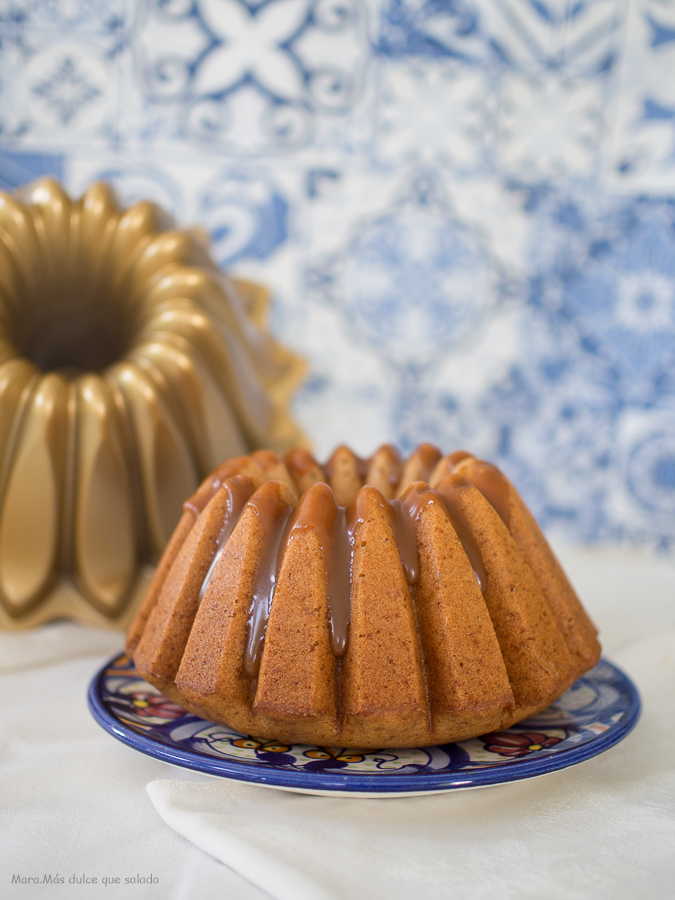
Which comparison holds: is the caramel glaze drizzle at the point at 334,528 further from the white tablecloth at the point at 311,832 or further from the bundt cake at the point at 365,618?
the white tablecloth at the point at 311,832

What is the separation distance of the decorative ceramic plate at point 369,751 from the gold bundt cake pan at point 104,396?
0.25 m

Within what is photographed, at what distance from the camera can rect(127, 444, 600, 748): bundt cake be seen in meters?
0.54

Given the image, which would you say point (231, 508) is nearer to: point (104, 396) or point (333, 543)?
point (333, 543)

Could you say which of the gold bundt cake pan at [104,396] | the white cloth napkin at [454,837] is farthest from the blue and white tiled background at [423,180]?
the white cloth napkin at [454,837]

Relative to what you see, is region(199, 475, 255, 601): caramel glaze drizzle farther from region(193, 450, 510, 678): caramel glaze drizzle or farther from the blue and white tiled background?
the blue and white tiled background

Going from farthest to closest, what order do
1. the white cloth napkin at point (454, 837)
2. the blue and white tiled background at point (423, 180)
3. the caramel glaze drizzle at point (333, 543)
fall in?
1. the blue and white tiled background at point (423, 180)
2. the caramel glaze drizzle at point (333, 543)
3. the white cloth napkin at point (454, 837)

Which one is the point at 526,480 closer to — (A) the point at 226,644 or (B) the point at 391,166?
(B) the point at 391,166

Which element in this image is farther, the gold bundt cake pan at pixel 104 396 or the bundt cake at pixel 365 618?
the gold bundt cake pan at pixel 104 396

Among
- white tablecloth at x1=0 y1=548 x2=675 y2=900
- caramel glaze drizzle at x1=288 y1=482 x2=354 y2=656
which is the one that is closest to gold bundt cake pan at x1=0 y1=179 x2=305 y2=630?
white tablecloth at x1=0 y1=548 x2=675 y2=900

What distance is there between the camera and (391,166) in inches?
53.0

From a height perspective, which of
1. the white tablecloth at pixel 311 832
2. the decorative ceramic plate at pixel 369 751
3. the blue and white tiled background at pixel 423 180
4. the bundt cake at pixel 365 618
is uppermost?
the blue and white tiled background at pixel 423 180

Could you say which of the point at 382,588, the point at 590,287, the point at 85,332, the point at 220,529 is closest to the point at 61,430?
the point at 85,332

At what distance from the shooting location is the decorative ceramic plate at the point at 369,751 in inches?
18.6

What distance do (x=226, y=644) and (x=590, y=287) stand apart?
1.04 metres
